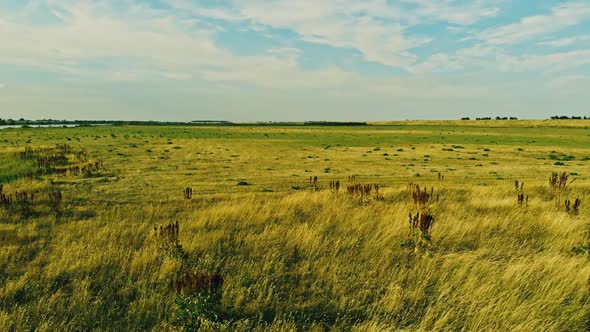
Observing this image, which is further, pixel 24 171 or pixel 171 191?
pixel 24 171

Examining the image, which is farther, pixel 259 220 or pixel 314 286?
pixel 259 220

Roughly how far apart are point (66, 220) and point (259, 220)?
5490 mm

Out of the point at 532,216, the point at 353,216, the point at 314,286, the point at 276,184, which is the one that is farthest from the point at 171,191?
the point at 532,216

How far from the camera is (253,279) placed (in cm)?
723

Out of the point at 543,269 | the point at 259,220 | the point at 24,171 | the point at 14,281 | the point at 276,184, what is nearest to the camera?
the point at 14,281

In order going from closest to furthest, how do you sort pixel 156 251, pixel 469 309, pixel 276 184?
Answer: pixel 469 309, pixel 156 251, pixel 276 184

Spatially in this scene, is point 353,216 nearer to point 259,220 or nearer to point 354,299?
point 259,220

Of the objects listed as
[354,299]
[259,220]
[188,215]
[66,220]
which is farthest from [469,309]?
[66,220]

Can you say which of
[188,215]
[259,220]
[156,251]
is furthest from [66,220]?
[259,220]

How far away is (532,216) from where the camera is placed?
38.2 feet

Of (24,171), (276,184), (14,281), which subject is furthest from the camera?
(24,171)

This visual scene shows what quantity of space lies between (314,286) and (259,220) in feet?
14.8

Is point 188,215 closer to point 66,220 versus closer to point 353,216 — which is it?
point 66,220

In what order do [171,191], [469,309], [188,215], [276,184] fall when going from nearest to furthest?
1. [469,309]
2. [188,215]
3. [171,191]
4. [276,184]
